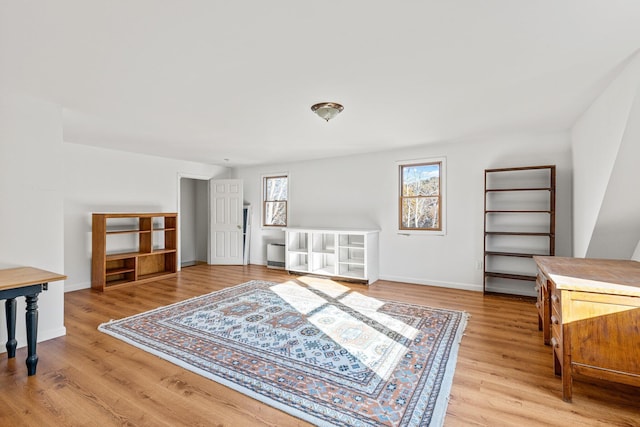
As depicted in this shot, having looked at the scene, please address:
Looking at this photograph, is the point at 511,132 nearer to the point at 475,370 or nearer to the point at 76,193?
the point at 475,370

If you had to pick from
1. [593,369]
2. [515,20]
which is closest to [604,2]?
[515,20]

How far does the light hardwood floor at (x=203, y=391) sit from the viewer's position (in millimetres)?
1836

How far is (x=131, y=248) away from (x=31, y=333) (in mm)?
3405

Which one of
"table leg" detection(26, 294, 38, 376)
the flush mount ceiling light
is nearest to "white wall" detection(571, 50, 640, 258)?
the flush mount ceiling light

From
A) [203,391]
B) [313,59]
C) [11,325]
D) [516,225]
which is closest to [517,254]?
[516,225]

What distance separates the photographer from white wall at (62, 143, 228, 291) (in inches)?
188

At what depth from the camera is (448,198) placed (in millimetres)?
4875

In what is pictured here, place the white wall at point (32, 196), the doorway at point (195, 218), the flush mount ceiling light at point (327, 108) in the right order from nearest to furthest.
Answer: the white wall at point (32, 196)
the flush mount ceiling light at point (327, 108)
the doorway at point (195, 218)

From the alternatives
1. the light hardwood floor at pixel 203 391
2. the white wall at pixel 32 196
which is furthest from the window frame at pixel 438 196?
the white wall at pixel 32 196

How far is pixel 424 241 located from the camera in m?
5.09

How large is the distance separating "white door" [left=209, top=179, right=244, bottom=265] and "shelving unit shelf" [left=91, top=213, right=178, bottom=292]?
1085mm

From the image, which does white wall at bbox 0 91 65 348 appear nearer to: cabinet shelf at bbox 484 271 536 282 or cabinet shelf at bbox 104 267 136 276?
cabinet shelf at bbox 104 267 136 276

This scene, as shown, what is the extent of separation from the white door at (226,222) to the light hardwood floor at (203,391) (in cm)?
364

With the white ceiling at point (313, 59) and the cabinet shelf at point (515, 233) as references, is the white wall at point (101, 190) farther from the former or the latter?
the cabinet shelf at point (515, 233)
